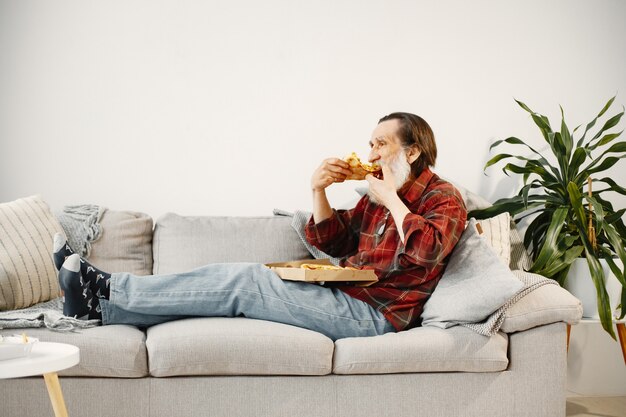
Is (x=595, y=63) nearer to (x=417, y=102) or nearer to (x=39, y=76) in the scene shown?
(x=417, y=102)

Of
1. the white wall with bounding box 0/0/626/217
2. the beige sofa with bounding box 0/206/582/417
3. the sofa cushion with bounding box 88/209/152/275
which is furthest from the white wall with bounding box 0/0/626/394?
the beige sofa with bounding box 0/206/582/417

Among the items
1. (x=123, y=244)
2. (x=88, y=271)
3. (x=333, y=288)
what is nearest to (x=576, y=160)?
(x=333, y=288)

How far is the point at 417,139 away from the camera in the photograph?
2.70 meters

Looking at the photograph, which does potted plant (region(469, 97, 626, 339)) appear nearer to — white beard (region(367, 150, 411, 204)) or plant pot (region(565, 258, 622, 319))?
plant pot (region(565, 258, 622, 319))

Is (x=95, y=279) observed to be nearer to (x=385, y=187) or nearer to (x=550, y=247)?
(x=385, y=187)

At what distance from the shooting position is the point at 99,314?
7.54ft

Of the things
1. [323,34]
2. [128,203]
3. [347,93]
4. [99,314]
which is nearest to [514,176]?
[347,93]

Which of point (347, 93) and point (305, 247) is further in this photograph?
point (347, 93)

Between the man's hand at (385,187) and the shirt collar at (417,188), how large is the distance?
0.18ft

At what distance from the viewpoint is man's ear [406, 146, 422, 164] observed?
8.88 ft

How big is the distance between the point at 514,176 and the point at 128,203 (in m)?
1.85

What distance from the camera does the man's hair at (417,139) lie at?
271 cm

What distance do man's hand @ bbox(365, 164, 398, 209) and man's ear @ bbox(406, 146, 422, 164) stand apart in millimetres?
132

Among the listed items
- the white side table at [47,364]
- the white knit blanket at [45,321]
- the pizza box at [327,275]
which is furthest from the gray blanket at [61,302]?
the pizza box at [327,275]
